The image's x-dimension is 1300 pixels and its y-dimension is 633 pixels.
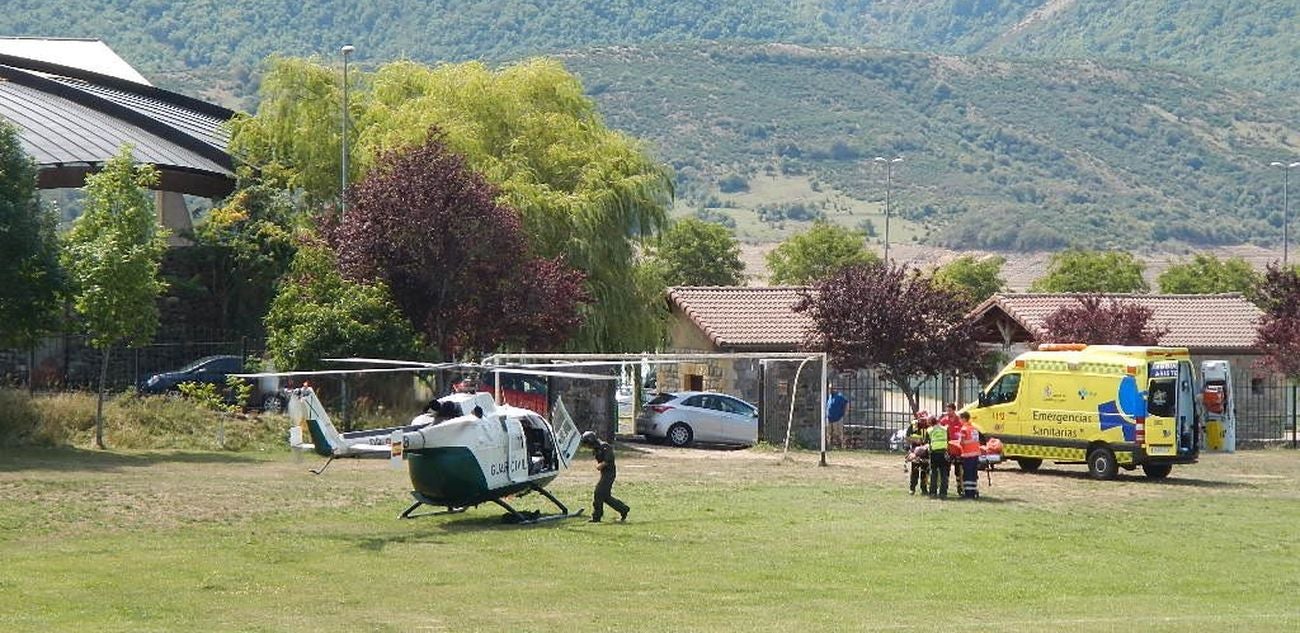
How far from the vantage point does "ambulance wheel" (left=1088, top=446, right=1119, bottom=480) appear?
114ft

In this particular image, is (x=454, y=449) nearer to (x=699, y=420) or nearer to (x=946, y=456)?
(x=946, y=456)

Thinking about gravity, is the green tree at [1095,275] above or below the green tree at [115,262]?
above

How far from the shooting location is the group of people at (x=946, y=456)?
3006 cm

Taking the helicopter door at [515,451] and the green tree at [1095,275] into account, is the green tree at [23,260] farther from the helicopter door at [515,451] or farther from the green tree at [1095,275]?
the green tree at [1095,275]

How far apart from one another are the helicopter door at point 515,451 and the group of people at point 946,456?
22.7 feet

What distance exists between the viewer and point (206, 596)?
18672mm

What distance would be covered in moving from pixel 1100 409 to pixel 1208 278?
2871 inches

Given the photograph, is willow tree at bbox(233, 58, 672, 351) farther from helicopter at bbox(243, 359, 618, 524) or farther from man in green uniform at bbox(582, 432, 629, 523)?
man in green uniform at bbox(582, 432, 629, 523)

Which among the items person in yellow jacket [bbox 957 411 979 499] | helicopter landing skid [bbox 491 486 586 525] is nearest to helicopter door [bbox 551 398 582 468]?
helicopter landing skid [bbox 491 486 586 525]

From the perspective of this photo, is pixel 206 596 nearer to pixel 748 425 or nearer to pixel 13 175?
pixel 13 175

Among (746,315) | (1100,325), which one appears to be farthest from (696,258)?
(1100,325)

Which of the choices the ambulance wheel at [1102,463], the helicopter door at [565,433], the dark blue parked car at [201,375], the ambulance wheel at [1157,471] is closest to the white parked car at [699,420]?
the dark blue parked car at [201,375]

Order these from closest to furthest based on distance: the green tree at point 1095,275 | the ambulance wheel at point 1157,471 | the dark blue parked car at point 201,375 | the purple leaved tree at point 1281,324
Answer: the ambulance wheel at point 1157,471, the dark blue parked car at point 201,375, the purple leaved tree at point 1281,324, the green tree at point 1095,275

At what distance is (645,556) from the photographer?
22.4m
